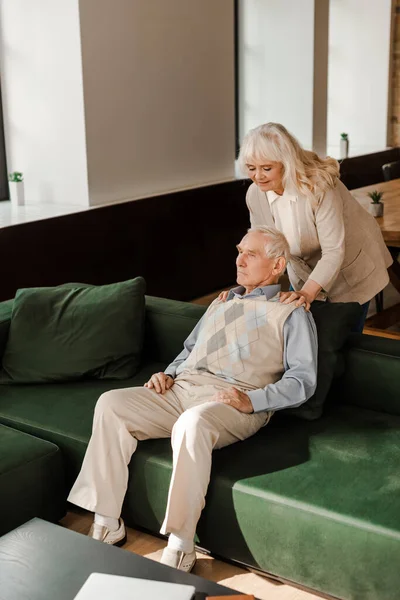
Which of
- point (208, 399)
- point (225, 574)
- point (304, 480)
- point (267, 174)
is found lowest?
point (225, 574)

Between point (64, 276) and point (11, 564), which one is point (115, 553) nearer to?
point (11, 564)

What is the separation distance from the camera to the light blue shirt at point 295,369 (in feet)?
8.55

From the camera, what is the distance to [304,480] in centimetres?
237

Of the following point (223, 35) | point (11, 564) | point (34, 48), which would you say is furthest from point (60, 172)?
point (11, 564)

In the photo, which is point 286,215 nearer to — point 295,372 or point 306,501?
point 295,372

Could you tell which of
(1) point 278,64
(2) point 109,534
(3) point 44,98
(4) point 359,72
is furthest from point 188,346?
(4) point 359,72

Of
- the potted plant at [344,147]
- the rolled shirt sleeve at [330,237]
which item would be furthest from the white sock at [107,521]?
the potted plant at [344,147]

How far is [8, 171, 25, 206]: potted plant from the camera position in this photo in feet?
16.1

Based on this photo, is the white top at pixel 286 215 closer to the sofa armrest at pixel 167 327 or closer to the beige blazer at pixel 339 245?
the beige blazer at pixel 339 245

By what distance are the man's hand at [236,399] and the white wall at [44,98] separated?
8.19 feet

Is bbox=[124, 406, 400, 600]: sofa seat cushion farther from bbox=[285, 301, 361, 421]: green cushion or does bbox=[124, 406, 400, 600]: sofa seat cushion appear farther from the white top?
the white top

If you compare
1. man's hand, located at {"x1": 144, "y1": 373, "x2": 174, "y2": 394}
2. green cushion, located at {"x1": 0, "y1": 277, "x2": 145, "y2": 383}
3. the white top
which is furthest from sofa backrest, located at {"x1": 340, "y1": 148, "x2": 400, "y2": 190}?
man's hand, located at {"x1": 144, "y1": 373, "x2": 174, "y2": 394}

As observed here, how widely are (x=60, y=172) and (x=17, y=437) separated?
2481 mm

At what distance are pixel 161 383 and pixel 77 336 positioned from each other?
60 cm
